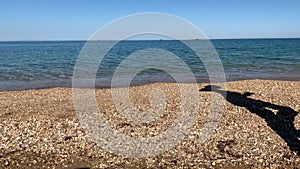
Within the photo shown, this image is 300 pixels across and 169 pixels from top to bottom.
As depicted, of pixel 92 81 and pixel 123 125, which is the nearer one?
pixel 123 125

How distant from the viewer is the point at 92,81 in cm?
2598

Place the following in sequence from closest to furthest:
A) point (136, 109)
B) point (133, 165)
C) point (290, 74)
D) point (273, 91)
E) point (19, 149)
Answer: point (133, 165) → point (19, 149) → point (136, 109) → point (273, 91) → point (290, 74)

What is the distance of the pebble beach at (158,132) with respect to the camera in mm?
8148

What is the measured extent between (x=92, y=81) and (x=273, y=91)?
14824mm

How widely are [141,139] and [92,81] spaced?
17.0 meters

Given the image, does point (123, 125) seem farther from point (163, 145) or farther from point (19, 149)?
point (19, 149)

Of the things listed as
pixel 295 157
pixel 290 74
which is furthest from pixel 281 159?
pixel 290 74

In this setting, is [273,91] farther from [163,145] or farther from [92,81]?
[92,81]

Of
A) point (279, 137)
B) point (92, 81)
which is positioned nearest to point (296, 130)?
point (279, 137)

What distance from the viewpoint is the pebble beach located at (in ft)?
26.7

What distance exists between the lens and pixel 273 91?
17.5m

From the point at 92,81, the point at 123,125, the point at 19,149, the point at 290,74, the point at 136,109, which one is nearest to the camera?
the point at 19,149

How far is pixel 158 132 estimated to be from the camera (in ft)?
34.2

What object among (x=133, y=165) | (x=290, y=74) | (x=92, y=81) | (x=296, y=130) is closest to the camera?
(x=133, y=165)
